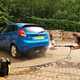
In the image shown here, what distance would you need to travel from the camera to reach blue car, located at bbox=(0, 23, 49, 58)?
14133 millimetres

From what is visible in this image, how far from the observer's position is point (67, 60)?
13.8m

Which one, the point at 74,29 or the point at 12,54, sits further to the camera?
the point at 74,29

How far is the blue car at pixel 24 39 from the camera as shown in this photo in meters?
14.1

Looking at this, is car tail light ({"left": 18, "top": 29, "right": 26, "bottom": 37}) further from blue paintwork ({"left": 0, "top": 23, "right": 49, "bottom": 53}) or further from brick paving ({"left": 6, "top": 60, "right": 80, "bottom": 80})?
brick paving ({"left": 6, "top": 60, "right": 80, "bottom": 80})

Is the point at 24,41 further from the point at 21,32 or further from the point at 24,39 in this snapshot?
the point at 21,32

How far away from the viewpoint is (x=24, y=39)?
14.1 meters

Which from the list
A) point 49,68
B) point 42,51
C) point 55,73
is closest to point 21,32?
point 42,51

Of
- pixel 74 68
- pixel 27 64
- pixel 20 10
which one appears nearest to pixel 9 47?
pixel 27 64

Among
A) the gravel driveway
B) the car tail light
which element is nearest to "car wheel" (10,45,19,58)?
the gravel driveway

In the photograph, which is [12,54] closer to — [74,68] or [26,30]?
[26,30]

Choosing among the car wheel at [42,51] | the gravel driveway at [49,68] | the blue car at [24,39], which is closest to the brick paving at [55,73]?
the gravel driveway at [49,68]

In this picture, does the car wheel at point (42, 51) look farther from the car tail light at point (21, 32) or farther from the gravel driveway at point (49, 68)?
the car tail light at point (21, 32)

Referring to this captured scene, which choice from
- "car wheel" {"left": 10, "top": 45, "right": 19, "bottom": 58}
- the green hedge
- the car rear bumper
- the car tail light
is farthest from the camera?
the green hedge

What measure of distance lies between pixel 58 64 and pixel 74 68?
1027 mm
